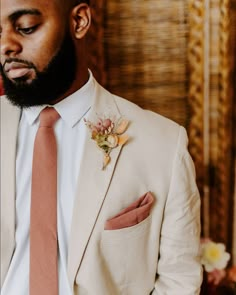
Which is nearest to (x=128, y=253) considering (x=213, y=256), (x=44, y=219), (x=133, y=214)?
(x=133, y=214)

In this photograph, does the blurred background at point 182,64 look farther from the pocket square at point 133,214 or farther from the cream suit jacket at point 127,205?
the pocket square at point 133,214

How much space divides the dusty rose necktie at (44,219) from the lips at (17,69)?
124 mm

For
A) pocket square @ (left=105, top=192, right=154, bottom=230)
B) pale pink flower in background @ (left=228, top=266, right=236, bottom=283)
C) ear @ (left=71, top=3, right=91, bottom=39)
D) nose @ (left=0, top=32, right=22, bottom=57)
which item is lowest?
pale pink flower in background @ (left=228, top=266, right=236, bottom=283)

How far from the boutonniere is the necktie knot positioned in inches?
2.6

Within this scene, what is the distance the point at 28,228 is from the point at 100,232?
150 mm

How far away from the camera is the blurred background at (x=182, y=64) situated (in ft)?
4.21

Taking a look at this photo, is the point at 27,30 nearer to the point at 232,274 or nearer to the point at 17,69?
the point at 17,69

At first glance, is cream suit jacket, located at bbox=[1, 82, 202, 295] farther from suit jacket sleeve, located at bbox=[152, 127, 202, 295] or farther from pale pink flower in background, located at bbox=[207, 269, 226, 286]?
pale pink flower in background, located at bbox=[207, 269, 226, 286]

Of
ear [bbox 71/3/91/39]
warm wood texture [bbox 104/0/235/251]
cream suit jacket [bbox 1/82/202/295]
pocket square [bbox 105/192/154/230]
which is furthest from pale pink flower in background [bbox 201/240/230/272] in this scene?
ear [bbox 71/3/91/39]

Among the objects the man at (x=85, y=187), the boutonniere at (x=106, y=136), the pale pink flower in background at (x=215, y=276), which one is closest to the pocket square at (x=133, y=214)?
the man at (x=85, y=187)

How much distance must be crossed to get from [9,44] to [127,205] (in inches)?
15.7

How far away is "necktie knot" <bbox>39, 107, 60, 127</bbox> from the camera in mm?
1066

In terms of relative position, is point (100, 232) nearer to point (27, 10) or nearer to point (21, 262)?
point (21, 262)

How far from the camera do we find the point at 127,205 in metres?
1.07
